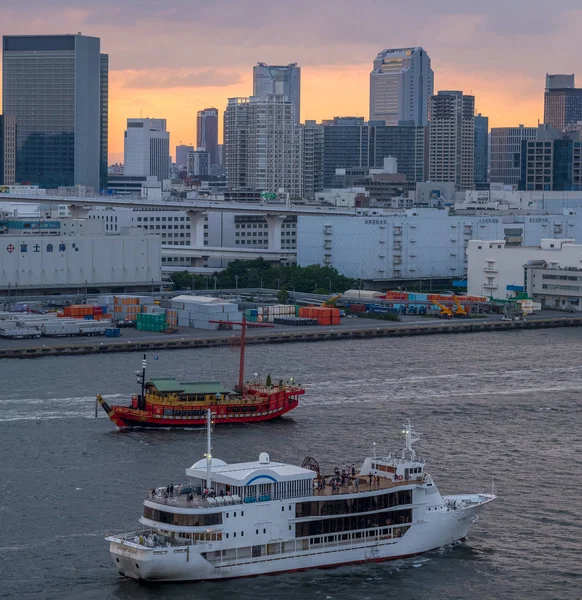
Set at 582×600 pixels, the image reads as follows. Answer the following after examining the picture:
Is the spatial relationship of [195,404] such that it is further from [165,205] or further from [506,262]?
[165,205]

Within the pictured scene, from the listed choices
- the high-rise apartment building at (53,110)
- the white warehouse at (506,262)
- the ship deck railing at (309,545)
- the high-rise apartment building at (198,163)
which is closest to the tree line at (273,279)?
the white warehouse at (506,262)

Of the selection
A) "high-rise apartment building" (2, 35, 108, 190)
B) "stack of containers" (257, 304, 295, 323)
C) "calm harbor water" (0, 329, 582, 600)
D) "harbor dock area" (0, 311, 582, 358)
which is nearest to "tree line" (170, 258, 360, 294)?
"stack of containers" (257, 304, 295, 323)

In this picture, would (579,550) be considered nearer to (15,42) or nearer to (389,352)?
(389,352)

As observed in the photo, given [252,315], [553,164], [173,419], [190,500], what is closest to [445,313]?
[252,315]

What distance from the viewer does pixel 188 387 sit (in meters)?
32.3

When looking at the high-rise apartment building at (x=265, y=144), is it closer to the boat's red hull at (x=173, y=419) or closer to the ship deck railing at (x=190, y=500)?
the boat's red hull at (x=173, y=419)

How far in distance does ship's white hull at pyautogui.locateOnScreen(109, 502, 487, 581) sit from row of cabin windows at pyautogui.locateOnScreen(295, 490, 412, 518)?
450mm

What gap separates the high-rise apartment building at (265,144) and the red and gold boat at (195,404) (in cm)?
10373

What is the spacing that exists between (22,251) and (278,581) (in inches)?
1517

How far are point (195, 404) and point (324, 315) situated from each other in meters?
20.6

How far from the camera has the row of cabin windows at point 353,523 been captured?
68.5ft

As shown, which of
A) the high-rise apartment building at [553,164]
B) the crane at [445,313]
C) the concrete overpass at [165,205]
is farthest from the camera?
the high-rise apartment building at [553,164]

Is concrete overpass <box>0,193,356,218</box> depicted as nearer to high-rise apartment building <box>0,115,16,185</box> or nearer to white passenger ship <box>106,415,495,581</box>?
white passenger ship <box>106,415,495,581</box>

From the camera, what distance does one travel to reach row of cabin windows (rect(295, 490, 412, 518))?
68.5ft
